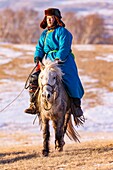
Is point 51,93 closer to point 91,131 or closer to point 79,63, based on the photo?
point 91,131

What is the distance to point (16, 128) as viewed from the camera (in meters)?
23.4

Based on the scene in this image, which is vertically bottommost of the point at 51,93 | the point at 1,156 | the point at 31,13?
the point at 1,156

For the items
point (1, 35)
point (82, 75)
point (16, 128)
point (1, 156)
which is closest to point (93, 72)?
point (82, 75)

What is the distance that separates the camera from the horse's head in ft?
28.6

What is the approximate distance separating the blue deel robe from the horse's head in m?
0.41

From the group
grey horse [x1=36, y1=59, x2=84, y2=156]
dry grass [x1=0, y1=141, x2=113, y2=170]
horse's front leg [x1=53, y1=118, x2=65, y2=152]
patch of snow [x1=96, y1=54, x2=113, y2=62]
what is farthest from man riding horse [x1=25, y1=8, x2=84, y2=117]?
patch of snow [x1=96, y1=54, x2=113, y2=62]

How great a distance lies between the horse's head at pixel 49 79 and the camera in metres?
8.73

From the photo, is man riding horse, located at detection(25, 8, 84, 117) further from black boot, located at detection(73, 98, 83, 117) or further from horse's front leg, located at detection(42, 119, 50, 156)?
horse's front leg, located at detection(42, 119, 50, 156)

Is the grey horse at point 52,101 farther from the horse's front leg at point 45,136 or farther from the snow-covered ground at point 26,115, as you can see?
the snow-covered ground at point 26,115

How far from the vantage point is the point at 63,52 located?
9547 mm

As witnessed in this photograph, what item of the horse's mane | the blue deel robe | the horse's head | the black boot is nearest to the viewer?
the horse's head

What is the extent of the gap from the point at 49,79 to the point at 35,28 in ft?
300

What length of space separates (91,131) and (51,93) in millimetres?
13996

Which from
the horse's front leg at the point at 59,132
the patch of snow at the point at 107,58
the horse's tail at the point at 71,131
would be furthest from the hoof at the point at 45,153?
the patch of snow at the point at 107,58
